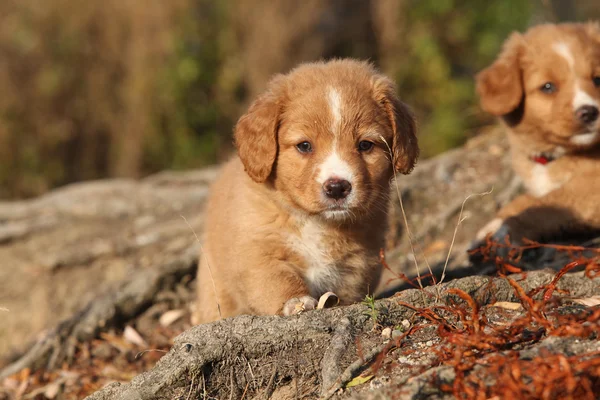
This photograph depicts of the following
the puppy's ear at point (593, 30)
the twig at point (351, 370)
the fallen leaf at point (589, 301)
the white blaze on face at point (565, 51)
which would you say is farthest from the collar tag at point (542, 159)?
the twig at point (351, 370)

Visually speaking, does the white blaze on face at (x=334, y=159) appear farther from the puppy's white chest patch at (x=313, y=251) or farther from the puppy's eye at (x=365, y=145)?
the puppy's white chest patch at (x=313, y=251)

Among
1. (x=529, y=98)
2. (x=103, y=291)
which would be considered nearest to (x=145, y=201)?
(x=103, y=291)

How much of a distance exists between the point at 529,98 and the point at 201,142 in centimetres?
691

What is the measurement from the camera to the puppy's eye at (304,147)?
4066 millimetres

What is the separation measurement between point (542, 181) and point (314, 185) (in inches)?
123

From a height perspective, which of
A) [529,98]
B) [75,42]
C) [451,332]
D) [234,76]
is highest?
[75,42]

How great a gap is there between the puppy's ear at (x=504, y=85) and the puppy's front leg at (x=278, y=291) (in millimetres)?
2934

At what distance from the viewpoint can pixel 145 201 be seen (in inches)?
361

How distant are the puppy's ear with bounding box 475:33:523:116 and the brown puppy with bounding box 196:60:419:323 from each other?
1974 mm

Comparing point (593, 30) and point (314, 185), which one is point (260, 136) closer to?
point (314, 185)

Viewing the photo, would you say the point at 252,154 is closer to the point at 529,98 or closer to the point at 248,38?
the point at 529,98

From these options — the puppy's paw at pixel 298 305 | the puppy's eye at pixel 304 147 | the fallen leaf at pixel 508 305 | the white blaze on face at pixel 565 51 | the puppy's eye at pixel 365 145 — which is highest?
the white blaze on face at pixel 565 51

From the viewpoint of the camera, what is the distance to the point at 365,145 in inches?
162

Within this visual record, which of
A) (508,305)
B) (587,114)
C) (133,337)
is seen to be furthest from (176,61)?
(508,305)
